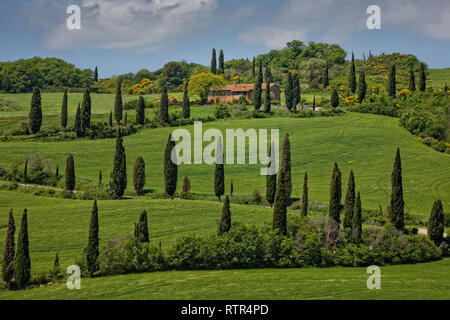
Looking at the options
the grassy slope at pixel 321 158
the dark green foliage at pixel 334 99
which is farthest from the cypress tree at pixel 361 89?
the grassy slope at pixel 321 158

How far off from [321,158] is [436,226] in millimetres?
36063

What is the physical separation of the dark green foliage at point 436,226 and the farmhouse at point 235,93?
82623 mm

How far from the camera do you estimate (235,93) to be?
456 ft

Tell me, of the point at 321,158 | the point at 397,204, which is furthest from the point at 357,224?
the point at 321,158

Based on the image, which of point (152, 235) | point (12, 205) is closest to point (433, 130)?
point (152, 235)

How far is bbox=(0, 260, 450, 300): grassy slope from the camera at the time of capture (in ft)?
129

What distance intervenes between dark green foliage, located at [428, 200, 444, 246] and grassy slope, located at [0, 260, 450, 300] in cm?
888

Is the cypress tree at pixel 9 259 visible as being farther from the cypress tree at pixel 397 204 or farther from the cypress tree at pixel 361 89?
the cypress tree at pixel 361 89

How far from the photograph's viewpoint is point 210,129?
106 meters

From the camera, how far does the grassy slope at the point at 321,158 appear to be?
77.6 meters

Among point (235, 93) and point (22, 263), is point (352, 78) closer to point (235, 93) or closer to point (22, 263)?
point (235, 93)

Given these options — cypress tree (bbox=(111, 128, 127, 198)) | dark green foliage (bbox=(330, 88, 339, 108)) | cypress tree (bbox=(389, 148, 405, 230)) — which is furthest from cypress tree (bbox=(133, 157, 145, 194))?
dark green foliage (bbox=(330, 88, 339, 108))
